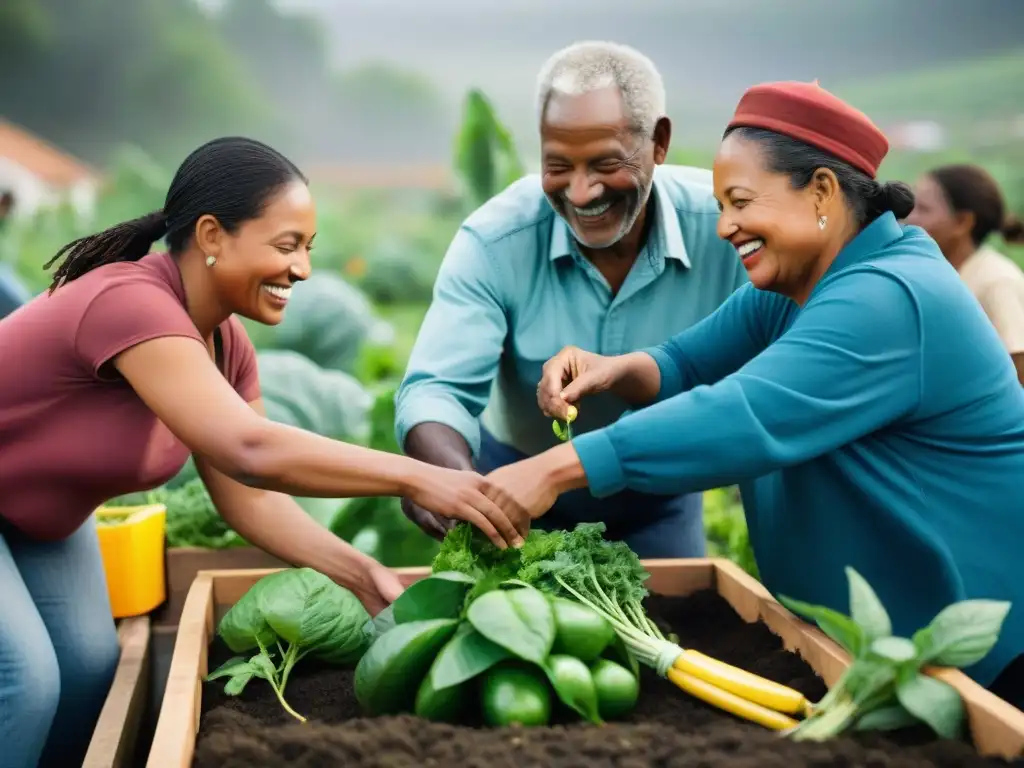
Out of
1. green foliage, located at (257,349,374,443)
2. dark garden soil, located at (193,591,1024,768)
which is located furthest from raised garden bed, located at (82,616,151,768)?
green foliage, located at (257,349,374,443)

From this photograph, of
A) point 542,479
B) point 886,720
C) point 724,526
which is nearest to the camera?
point 886,720

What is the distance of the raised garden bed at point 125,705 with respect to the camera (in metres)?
2.23

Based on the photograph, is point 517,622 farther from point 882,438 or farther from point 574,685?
point 882,438

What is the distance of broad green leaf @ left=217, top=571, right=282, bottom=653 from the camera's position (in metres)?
2.29

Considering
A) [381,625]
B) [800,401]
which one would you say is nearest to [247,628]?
[381,625]

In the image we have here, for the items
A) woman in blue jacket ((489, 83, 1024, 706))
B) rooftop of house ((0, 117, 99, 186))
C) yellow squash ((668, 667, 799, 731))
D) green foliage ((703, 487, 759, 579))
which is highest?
rooftop of house ((0, 117, 99, 186))

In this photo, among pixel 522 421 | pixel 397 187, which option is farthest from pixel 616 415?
pixel 397 187

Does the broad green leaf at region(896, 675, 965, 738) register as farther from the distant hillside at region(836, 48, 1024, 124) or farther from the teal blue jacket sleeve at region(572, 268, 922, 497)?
the distant hillside at region(836, 48, 1024, 124)

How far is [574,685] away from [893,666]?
19.9 inches

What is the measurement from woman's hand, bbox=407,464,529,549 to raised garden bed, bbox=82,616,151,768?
0.80 metres

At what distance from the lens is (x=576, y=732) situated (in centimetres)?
173

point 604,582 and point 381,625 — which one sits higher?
point 604,582

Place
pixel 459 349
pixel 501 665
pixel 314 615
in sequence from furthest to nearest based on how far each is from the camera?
pixel 459 349 < pixel 314 615 < pixel 501 665

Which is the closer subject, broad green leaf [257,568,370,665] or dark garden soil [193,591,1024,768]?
dark garden soil [193,591,1024,768]
